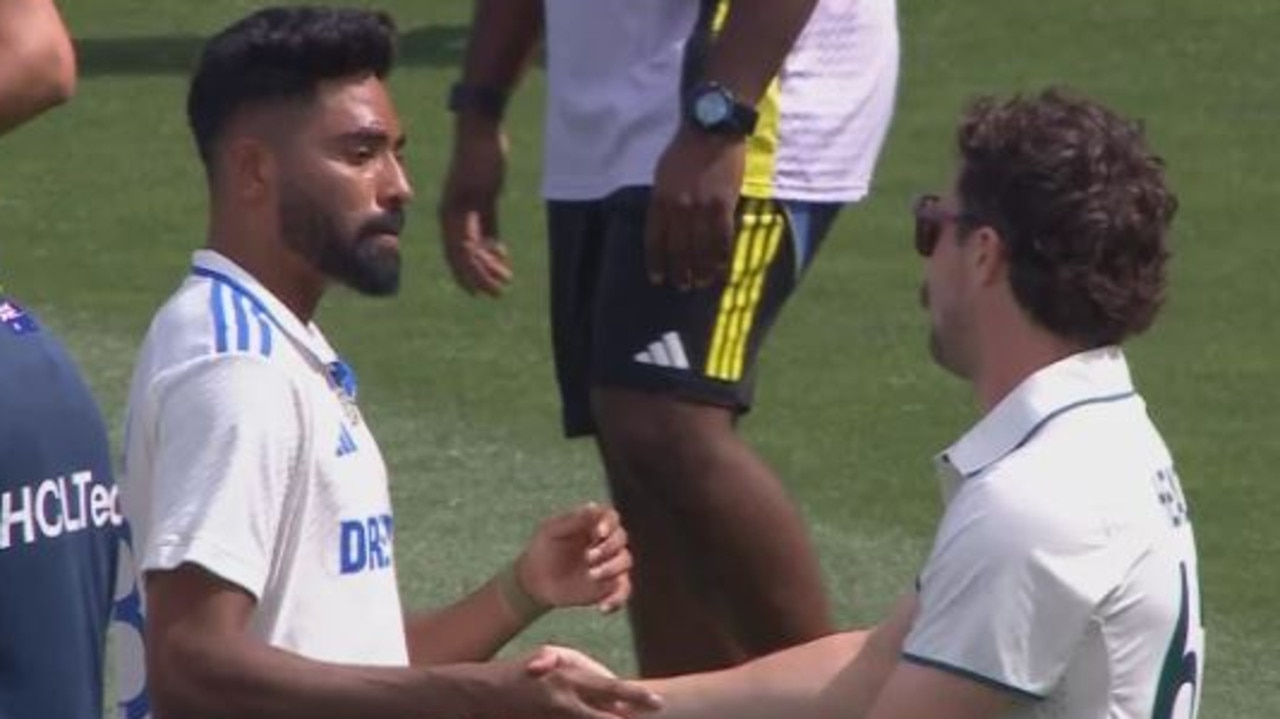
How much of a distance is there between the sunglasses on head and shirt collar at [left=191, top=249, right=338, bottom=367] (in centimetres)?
80

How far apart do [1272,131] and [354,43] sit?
31.7 feet

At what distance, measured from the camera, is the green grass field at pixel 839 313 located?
8.96 meters

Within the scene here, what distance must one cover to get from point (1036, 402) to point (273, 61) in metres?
1.20

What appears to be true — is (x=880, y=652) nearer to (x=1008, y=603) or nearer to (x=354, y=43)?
(x=1008, y=603)

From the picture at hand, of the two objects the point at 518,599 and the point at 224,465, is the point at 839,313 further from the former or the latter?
the point at 224,465

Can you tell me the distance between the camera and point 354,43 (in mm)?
5059

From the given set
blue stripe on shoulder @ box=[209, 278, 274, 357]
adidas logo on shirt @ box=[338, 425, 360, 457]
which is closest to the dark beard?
blue stripe on shoulder @ box=[209, 278, 274, 357]

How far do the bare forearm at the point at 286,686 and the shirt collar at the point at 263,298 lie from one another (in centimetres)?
44

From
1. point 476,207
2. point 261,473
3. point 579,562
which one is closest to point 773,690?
point 579,562

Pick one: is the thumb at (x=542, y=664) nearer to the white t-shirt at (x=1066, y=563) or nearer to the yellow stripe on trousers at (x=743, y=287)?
the white t-shirt at (x=1066, y=563)

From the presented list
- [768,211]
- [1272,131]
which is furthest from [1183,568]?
[1272,131]

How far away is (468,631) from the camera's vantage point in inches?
205

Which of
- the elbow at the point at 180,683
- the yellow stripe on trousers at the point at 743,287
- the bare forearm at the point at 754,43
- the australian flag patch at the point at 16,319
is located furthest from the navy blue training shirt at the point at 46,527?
the yellow stripe on trousers at the point at 743,287

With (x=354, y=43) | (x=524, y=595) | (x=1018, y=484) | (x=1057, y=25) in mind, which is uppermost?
(x=354, y=43)
